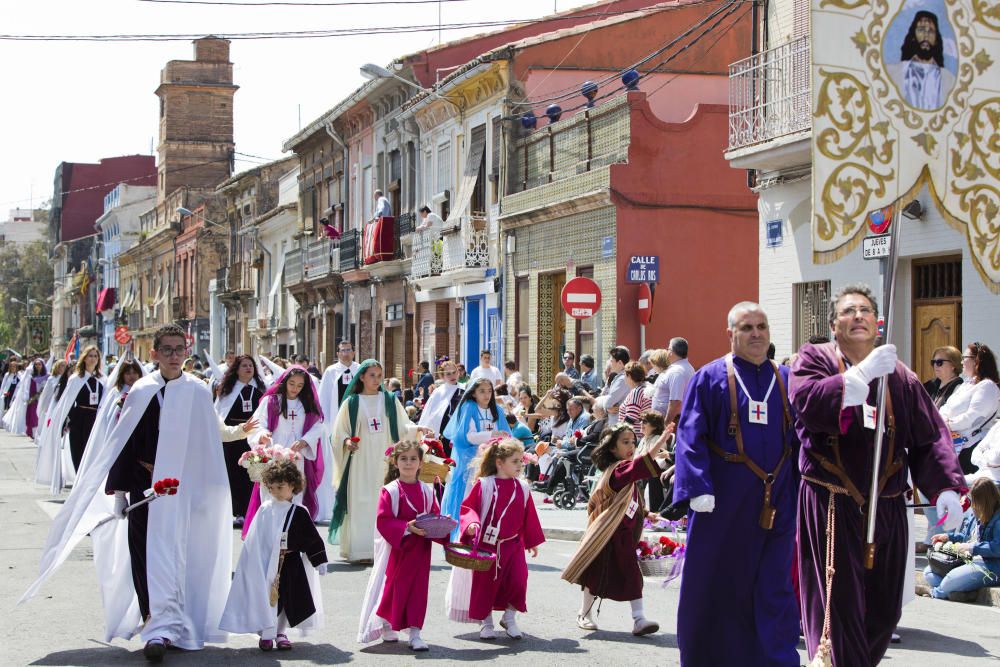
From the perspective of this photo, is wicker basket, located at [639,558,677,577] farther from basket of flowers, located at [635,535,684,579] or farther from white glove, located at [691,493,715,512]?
white glove, located at [691,493,715,512]

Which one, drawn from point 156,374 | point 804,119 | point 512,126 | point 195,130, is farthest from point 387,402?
point 195,130

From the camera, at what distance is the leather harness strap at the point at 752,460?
6.73 m

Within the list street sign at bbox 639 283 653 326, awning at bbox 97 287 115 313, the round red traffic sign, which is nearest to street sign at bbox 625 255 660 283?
street sign at bbox 639 283 653 326

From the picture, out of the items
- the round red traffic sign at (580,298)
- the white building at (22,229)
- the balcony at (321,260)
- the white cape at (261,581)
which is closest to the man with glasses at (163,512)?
the white cape at (261,581)

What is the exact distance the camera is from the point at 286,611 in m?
8.50

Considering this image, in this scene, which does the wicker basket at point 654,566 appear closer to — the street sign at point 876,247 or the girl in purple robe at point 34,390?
the street sign at point 876,247

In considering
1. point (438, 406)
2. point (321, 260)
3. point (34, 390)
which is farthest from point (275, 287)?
point (438, 406)

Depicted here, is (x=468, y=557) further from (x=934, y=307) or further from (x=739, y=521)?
(x=934, y=307)

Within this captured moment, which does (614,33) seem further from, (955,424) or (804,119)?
(955,424)

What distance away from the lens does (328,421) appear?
53.6 feet

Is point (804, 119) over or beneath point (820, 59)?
over

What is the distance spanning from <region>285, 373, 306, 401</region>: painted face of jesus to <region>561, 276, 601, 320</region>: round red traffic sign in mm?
7587

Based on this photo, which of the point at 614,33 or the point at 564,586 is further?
the point at 614,33

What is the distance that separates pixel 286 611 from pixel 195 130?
6779cm
